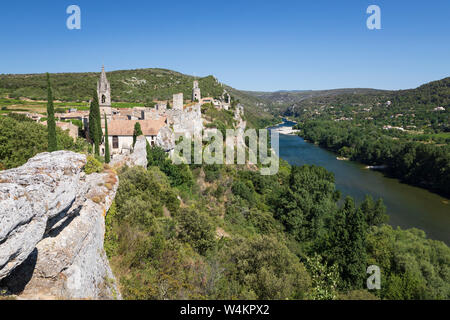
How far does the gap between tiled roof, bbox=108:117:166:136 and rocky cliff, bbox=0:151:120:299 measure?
61.4 feet

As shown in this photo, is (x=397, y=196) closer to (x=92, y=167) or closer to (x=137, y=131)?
(x=137, y=131)

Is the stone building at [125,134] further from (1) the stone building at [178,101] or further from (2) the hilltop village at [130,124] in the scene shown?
(1) the stone building at [178,101]

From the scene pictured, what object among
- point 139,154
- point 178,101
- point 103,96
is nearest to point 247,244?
point 139,154

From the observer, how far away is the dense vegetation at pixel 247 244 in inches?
367

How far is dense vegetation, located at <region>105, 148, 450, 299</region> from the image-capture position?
9320 mm

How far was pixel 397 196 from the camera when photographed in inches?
1628

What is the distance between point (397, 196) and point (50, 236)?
153ft

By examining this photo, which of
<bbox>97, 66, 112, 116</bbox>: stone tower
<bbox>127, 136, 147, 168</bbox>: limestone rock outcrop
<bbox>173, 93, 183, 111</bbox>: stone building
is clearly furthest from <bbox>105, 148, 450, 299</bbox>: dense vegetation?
<bbox>173, 93, 183, 111</bbox>: stone building

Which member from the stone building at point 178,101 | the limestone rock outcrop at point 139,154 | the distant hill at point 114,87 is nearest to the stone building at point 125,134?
the limestone rock outcrop at point 139,154

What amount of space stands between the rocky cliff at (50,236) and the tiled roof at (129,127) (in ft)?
61.4

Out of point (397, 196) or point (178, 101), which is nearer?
point (178, 101)

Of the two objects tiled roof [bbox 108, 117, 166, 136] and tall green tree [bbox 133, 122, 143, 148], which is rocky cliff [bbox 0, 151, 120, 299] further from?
tiled roof [bbox 108, 117, 166, 136]
